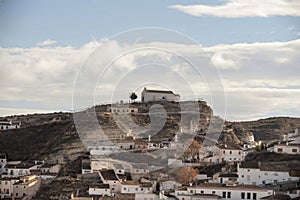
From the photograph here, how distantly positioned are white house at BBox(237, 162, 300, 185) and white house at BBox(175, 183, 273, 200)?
2099mm

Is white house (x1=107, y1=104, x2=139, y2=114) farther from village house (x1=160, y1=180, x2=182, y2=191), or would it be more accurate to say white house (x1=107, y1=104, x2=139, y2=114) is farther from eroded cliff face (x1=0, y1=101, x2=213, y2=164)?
village house (x1=160, y1=180, x2=182, y2=191)

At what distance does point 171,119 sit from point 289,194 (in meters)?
23.0

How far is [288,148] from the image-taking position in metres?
29.6

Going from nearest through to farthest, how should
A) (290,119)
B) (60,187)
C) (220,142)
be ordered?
(60,187)
(220,142)
(290,119)

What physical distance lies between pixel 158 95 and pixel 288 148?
21.2 meters

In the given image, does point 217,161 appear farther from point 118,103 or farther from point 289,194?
point 118,103

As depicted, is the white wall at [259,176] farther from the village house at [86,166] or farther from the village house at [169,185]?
the village house at [86,166]

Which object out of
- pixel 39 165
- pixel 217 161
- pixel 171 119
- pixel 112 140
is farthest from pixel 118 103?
pixel 217 161

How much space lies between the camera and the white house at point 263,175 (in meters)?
25.2

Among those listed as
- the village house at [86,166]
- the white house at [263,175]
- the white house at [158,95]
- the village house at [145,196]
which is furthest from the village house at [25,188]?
the white house at [158,95]

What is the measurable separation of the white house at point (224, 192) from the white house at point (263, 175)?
2099 millimetres

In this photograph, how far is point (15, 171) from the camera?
3397 centimetres

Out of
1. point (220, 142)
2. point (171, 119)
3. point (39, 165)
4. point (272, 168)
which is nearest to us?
point (272, 168)

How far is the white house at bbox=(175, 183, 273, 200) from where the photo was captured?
2269cm
